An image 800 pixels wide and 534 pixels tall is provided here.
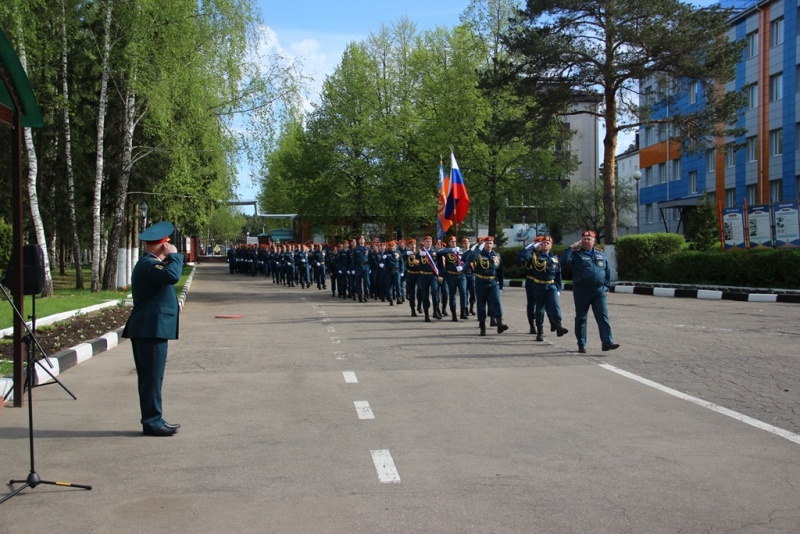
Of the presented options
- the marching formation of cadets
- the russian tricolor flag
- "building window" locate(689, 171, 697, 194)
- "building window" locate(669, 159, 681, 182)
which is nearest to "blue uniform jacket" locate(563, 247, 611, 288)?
the marching formation of cadets

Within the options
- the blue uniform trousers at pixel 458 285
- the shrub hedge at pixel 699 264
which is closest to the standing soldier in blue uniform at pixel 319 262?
the shrub hedge at pixel 699 264

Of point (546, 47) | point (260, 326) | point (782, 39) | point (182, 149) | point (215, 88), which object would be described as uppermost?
point (782, 39)

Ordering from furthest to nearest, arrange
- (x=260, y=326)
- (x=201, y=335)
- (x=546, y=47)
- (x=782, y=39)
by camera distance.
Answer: (x=782, y=39)
(x=546, y=47)
(x=260, y=326)
(x=201, y=335)

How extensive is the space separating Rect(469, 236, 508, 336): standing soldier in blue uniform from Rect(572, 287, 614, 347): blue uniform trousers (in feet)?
9.05

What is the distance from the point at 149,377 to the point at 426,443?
2.37 m

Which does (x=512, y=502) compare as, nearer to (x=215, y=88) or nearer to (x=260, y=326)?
(x=260, y=326)

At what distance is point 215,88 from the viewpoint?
2561 centimetres

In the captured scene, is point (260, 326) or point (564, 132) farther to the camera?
point (564, 132)

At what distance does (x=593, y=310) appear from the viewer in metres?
11.3

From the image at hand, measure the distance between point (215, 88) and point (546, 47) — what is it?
12203 millimetres

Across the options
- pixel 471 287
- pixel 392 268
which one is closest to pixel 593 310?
pixel 471 287

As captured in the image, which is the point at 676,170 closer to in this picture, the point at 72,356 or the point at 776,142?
the point at 776,142

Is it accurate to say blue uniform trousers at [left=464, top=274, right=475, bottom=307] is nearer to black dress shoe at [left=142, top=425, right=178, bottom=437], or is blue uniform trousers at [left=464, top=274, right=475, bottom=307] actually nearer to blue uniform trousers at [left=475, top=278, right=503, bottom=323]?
blue uniform trousers at [left=475, top=278, right=503, bottom=323]

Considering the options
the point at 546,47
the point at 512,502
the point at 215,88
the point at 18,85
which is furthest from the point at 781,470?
the point at 546,47
